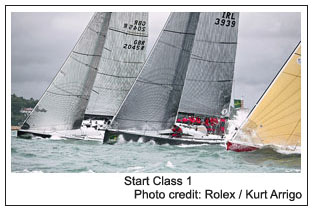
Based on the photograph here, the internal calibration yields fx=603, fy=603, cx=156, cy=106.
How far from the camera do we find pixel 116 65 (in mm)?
17922

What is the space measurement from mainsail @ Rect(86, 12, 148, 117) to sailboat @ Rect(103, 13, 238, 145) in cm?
149

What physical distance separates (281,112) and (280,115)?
0.07 m

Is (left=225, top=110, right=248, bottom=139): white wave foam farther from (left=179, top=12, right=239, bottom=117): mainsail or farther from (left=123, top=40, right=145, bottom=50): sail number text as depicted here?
(left=123, top=40, right=145, bottom=50): sail number text

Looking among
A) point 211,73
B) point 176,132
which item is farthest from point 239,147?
point 211,73

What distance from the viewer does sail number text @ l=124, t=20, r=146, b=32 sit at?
51.4ft

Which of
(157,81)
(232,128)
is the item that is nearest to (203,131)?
(232,128)

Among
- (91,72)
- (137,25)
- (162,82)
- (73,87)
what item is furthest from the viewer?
(91,72)

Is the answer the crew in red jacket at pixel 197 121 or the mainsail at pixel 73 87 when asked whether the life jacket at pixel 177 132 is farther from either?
the mainsail at pixel 73 87

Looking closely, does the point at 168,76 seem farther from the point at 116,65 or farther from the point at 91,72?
the point at 91,72

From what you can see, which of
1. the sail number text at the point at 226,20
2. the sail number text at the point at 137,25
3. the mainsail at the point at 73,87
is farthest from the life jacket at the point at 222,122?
the mainsail at the point at 73,87

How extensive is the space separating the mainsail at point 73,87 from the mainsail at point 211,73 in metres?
2.66

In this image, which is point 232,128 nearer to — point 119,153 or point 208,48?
point 208,48

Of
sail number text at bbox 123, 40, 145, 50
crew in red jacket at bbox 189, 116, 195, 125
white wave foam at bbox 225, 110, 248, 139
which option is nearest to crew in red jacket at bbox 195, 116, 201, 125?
crew in red jacket at bbox 189, 116, 195, 125
